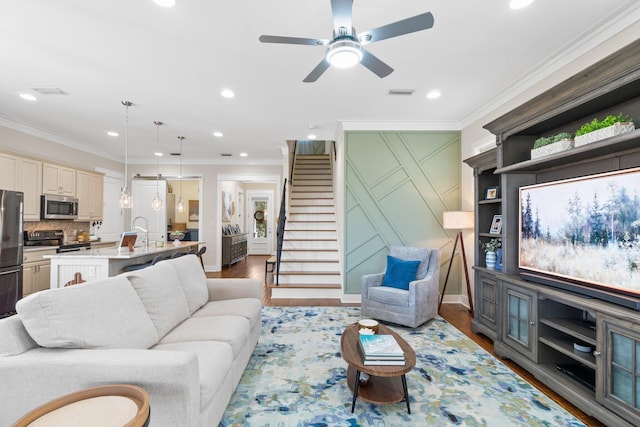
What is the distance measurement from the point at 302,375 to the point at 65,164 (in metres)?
5.81

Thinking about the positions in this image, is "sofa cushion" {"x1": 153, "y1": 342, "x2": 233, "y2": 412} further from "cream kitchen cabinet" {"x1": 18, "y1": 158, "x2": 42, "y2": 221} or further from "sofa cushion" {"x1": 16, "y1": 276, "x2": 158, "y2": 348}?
"cream kitchen cabinet" {"x1": 18, "y1": 158, "x2": 42, "y2": 221}

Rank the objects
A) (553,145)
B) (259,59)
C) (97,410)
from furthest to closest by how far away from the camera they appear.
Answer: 1. (259,59)
2. (553,145)
3. (97,410)

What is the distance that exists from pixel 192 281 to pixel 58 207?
4.28 metres

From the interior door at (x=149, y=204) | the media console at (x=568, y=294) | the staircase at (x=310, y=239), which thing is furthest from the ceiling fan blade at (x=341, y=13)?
the interior door at (x=149, y=204)

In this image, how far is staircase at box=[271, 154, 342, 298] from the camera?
497cm

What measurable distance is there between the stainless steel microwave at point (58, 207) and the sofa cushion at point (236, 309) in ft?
13.8

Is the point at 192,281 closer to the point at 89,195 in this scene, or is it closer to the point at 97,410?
the point at 97,410

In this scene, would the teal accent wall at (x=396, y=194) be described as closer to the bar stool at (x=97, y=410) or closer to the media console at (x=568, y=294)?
the media console at (x=568, y=294)

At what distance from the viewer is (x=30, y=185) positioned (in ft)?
15.9

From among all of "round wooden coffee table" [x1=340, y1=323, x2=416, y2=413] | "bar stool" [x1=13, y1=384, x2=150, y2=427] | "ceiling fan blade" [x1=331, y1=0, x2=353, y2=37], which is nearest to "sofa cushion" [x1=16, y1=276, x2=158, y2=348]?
"bar stool" [x1=13, y1=384, x2=150, y2=427]

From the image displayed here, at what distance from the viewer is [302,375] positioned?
2.53 meters

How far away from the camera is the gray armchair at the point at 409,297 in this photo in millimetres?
3570

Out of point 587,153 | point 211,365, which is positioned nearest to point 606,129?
point 587,153

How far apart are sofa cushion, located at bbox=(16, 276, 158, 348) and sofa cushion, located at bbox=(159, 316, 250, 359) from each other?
18cm
